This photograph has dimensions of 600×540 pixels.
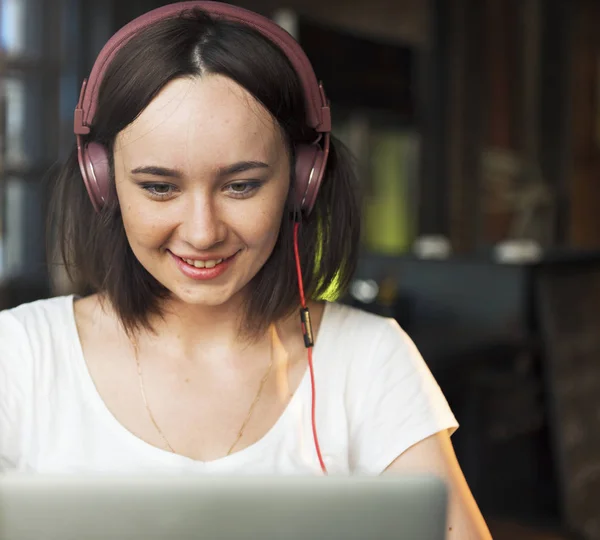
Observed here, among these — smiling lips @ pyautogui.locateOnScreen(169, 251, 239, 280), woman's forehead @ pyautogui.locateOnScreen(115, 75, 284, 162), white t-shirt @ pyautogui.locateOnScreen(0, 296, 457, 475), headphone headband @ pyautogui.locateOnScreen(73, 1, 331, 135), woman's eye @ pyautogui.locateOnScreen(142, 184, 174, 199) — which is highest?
headphone headband @ pyautogui.locateOnScreen(73, 1, 331, 135)

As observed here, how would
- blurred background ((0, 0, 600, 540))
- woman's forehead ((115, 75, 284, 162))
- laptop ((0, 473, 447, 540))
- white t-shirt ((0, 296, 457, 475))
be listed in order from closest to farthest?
laptop ((0, 473, 447, 540)), woman's forehead ((115, 75, 284, 162)), white t-shirt ((0, 296, 457, 475)), blurred background ((0, 0, 600, 540))

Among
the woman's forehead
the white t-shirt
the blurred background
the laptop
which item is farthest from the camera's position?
the blurred background

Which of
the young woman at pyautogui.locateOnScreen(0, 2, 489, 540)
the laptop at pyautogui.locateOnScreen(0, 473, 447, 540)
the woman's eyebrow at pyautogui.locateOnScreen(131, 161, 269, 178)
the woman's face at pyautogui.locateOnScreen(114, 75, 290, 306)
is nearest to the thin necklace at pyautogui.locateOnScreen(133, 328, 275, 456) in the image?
the young woman at pyautogui.locateOnScreen(0, 2, 489, 540)

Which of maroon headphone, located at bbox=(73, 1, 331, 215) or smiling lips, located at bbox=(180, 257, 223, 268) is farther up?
maroon headphone, located at bbox=(73, 1, 331, 215)

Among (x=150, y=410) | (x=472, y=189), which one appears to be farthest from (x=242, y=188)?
(x=472, y=189)

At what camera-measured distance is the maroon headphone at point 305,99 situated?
1.04m

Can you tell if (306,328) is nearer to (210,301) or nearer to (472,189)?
(210,301)

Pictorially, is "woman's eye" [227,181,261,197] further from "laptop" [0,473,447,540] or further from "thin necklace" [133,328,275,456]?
"laptop" [0,473,447,540]

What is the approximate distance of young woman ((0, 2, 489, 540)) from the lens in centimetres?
102

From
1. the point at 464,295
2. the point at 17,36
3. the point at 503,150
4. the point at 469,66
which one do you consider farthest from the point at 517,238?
the point at 17,36

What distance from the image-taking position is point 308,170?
1134 millimetres

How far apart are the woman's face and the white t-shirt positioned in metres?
0.20

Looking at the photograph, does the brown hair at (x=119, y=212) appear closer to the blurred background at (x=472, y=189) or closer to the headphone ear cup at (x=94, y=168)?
the headphone ear cup at (x=94, y=168)

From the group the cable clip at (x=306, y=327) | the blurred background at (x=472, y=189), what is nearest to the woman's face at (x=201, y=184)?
the cable clip at (x=306, y=327)
